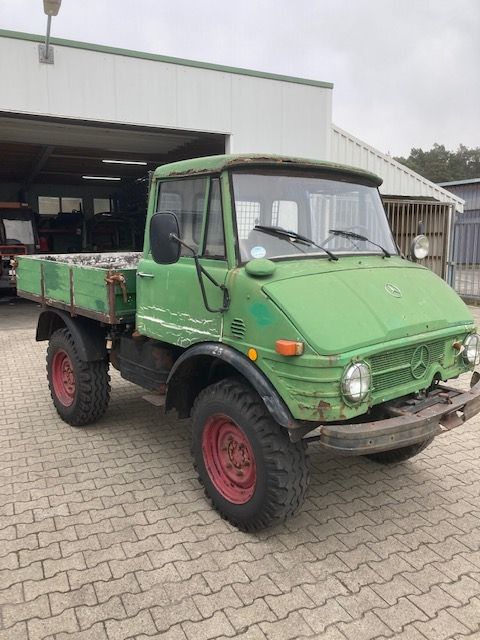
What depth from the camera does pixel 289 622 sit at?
99.3 inches

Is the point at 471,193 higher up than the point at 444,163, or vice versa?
the point at 444,163

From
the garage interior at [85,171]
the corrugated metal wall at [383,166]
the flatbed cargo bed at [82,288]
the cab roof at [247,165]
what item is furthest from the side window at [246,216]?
the corrugated metal wall at [383,166]

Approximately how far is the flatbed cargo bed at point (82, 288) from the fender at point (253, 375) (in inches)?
41.7

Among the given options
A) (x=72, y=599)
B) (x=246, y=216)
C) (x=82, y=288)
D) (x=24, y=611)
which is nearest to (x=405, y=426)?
(x=246, y=216)

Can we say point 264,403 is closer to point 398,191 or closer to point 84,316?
point 84,316

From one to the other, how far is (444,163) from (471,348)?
2605 inches

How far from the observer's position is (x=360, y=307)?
117 inches

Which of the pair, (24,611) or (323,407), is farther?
(323,407)

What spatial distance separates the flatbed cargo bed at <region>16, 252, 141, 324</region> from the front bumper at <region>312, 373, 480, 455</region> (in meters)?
1.97

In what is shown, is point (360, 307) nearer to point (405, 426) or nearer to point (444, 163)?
point (405, 426)

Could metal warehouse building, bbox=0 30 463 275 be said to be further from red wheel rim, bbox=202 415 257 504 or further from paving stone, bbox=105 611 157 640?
paving stone, bbox=105 611 157 640

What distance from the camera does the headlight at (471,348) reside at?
3459 mm

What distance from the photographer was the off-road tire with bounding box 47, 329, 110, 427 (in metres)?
4.69

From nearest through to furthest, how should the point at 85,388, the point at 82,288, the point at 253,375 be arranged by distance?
the point at 253,375
the point at 82,288
the point at 85,388
